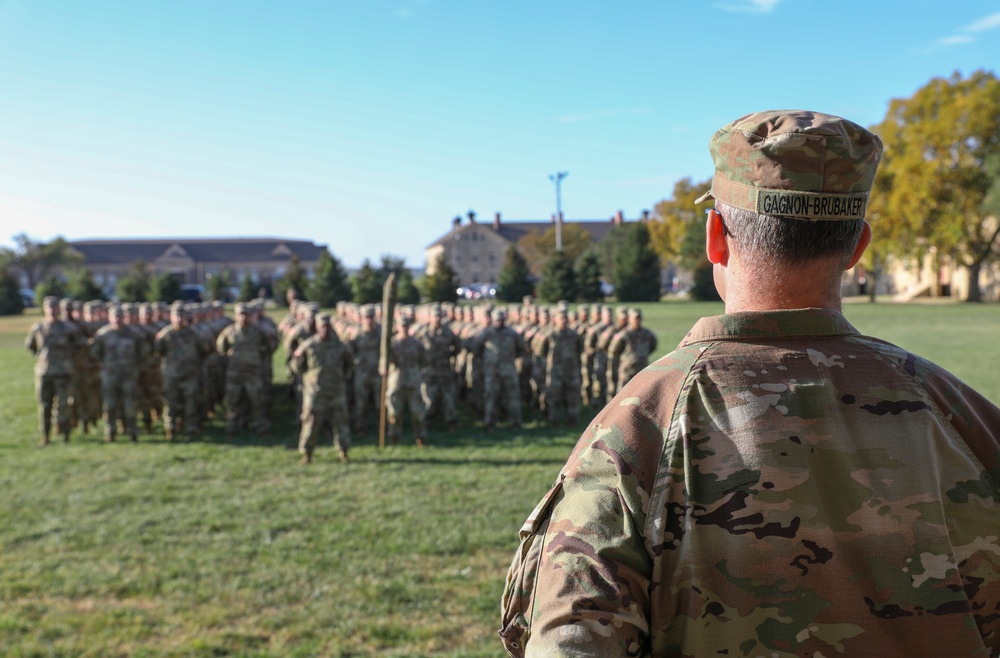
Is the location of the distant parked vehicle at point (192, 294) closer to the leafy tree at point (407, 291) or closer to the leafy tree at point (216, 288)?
the leafy tree at point (216, 288)

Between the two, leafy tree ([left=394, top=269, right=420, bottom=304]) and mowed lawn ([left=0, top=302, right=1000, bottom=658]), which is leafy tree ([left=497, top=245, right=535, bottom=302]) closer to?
leafy tree ([left=394, top=269, right=420, bottom=304])

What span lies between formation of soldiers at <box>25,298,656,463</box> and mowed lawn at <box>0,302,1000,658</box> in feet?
2.19

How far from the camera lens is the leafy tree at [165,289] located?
52750 mm

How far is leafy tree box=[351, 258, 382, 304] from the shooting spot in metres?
49.2

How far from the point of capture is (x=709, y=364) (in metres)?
1.91

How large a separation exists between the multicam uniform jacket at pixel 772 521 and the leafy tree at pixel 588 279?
54.4 m

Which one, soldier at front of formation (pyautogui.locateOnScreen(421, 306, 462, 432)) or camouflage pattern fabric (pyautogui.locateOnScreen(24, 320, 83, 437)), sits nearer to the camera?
camouflage pattern fabric (pyautogui.locateOnScreen(24, 320, 83, 437))

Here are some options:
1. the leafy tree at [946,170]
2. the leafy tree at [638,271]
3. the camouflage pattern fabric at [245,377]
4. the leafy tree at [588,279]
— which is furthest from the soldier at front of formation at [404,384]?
the leafy tree at [638,271]

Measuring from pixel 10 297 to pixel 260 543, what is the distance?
57.0 meters

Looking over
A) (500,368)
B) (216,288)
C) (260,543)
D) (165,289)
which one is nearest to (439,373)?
(500,368)

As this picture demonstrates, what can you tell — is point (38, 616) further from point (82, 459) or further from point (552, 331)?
point (552, 331)

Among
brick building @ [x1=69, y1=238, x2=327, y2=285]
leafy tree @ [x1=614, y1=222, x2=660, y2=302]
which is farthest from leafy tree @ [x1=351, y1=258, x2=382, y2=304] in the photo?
brick building @ [x1=69, y1=238, x2=327, y2=285]

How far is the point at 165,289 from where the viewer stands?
53.1 metres

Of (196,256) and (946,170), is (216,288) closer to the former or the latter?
(946,170)
